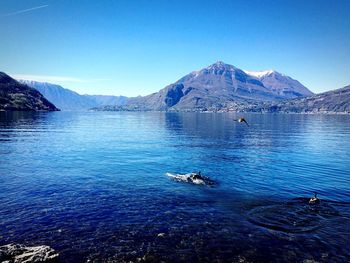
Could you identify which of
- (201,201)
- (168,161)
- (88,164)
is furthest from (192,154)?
(201,201)

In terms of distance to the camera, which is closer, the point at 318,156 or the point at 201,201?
the point at 201,201

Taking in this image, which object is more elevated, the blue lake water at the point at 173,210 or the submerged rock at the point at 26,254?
the submerged rock at the point at 26,254

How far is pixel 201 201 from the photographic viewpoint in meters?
40.8

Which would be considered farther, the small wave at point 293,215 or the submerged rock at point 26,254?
the small wave at point 293,215

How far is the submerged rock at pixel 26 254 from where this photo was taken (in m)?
22.9

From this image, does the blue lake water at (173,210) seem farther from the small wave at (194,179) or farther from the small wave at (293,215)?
the small wave at (194,179)

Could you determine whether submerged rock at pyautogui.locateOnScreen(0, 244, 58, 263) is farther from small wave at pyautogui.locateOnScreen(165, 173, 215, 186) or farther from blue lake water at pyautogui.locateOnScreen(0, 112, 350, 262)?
small wave at pyautogui.locateOnScreen(165, 173, 215, 186)

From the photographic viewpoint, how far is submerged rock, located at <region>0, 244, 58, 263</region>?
75.1 ft

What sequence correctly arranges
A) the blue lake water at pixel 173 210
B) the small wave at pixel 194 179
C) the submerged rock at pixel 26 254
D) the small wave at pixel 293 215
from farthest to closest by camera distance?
1. the small wave at pixel 194 179
2. the small wave at pixel 293 215
3. the blue lake water at pixel 173 210
4. the submerged rock at pixel 26 254

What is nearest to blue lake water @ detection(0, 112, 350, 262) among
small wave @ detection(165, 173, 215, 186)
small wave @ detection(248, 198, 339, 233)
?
small wave @ detection(248, 198, 339, 233)

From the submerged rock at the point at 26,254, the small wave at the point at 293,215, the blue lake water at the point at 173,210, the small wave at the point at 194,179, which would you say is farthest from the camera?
the small wave at the point at 194,179

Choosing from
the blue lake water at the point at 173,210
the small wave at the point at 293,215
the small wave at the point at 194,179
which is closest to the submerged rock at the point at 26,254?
the blue lake water at the point at 173,210

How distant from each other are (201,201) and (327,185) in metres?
24.7

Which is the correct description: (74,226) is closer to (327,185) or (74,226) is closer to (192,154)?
(327,185)
